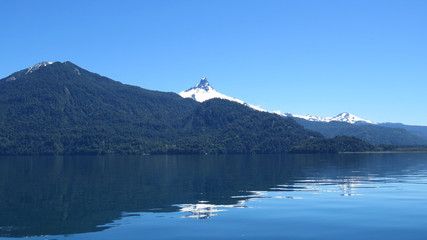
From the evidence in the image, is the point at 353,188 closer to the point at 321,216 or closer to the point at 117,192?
the point at 321,216

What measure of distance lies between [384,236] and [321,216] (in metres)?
9.25

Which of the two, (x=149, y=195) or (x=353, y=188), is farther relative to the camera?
(x=353, y=188)

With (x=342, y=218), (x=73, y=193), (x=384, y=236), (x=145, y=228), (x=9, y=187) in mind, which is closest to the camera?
(x=384, y=236)

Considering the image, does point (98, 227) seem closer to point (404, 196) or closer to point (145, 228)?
point (145, 228)

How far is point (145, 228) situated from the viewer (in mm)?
37531

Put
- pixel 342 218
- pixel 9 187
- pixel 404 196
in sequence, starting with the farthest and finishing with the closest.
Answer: pixel 9 187
pixel 404 196
pixel 342 218

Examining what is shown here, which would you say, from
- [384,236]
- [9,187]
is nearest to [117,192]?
[9,187]

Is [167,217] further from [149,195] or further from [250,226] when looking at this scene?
[149,195]

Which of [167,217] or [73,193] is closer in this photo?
[167,217]

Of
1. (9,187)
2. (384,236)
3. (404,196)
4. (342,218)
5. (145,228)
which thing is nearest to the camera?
(384,236)

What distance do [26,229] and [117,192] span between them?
27.8 meters

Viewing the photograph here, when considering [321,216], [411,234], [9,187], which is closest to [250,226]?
[321,216]

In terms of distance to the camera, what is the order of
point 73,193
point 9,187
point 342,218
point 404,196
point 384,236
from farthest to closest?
Answer: point 9,187
point 73,193
point 404,196
point 342,218
point 384,236

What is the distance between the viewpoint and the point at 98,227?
38.6 meters
